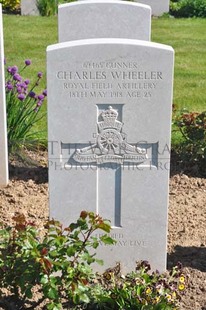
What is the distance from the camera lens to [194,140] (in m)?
5.87

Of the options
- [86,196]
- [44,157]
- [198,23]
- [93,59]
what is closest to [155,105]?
[93,59]

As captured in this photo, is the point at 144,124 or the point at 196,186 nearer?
the point at 144,124

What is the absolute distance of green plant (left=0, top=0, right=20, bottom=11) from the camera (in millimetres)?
14242

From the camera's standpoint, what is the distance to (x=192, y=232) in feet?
15.8

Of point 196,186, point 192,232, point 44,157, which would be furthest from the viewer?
point 44,157

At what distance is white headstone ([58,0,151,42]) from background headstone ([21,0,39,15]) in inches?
343

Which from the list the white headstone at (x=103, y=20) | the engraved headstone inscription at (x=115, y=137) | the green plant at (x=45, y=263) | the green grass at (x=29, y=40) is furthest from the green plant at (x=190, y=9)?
the green plant at (x=45, y=263)

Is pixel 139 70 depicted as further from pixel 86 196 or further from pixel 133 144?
pixel 86 196

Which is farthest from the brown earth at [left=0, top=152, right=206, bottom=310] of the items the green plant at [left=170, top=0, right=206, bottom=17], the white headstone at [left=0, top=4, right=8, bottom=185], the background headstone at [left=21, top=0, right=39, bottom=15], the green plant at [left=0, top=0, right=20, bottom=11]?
the green plant at [left=170, top=0, right=206, bottom=17]

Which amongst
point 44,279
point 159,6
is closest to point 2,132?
point 44,279

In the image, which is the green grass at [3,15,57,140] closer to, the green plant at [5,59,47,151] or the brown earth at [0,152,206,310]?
the green plant at [5,59,47,151]

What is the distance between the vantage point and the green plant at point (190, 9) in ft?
47.7

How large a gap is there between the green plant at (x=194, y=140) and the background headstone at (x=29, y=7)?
864 centimetres

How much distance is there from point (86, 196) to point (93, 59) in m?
0.83
